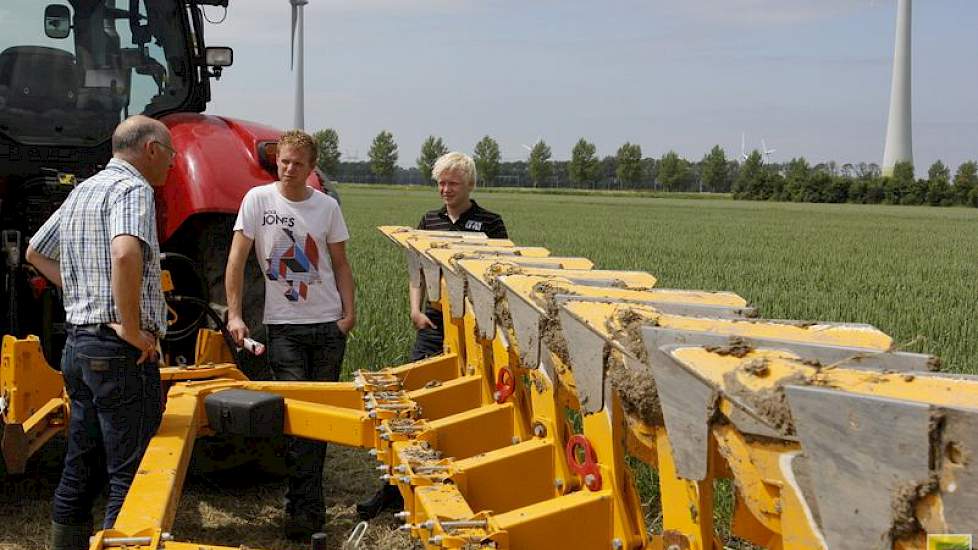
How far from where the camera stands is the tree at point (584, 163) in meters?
95.4

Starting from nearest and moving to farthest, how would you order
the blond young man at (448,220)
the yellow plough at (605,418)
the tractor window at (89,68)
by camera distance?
the yellow plough at (605,418) → the tractor window at (89,68) → the blond young man at (448,220)

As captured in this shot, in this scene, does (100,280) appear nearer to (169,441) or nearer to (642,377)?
(169,441)

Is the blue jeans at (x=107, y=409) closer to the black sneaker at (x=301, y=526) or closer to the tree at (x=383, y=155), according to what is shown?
the black sneaker at (x=301, y=526)

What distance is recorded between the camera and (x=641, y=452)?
251cm

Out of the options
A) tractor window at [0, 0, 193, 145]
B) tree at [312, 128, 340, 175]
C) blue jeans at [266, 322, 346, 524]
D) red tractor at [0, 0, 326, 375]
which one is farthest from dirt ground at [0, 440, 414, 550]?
tree at [312, 128, 340, 175]

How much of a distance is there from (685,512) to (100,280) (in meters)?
2.02

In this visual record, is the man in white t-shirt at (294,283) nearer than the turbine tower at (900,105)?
Yes

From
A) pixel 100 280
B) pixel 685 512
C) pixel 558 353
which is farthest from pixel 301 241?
pixel 685 512

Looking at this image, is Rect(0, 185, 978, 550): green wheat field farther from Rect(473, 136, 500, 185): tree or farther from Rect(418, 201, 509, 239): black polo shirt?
Rect(473, 136, 500, 185): tree

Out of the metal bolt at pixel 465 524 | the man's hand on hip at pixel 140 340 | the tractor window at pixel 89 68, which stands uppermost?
the tractor window at pixel 89 68

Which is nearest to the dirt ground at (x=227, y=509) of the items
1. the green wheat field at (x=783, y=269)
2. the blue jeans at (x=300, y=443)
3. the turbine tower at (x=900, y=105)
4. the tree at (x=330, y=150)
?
the blue jeans at (x=300, y=443)

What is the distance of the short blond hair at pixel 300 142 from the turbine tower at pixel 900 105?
6034 centimetres

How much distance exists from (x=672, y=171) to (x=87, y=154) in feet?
303

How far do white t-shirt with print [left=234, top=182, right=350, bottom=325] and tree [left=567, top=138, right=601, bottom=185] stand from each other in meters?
92.2
